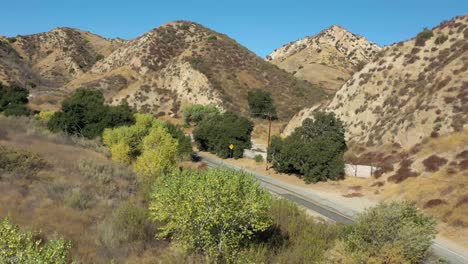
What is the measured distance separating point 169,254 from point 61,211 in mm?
7922

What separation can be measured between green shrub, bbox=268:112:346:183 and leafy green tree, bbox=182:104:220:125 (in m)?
37.8

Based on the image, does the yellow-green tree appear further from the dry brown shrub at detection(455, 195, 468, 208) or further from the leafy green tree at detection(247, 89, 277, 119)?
the leafy green tree at detection(247, 89, 277, 119)

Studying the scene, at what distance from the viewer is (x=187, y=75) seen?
118062 mm

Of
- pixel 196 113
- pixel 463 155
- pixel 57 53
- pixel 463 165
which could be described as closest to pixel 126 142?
pixel 463 165

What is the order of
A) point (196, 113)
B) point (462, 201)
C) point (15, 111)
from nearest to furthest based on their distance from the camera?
1. point (462, 201)
2. point (15, 111)
3. point (196, 113)

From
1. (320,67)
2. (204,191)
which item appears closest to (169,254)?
(204,191)

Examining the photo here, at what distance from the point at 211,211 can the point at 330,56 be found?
558 ft

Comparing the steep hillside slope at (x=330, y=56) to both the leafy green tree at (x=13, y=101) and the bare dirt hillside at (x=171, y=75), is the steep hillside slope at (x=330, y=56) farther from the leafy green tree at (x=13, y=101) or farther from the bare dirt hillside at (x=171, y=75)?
the leafy green tree at (x=13, y=101)

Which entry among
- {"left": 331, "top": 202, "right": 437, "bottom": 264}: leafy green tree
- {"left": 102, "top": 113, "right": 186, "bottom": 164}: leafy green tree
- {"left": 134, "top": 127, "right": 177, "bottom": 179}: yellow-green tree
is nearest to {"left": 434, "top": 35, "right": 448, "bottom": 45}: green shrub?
{"left": 102, "top": 113, "right": 186, "bottom": 164}: leafy green tree

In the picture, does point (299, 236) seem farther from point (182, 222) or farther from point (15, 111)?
point (15, 111)

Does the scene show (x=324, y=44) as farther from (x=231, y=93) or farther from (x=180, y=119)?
(x=180, y=119)

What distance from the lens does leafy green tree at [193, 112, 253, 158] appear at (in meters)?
70.7

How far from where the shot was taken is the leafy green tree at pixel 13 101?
3022 inches

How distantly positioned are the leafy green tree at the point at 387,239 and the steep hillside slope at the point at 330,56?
137922 millimetres
